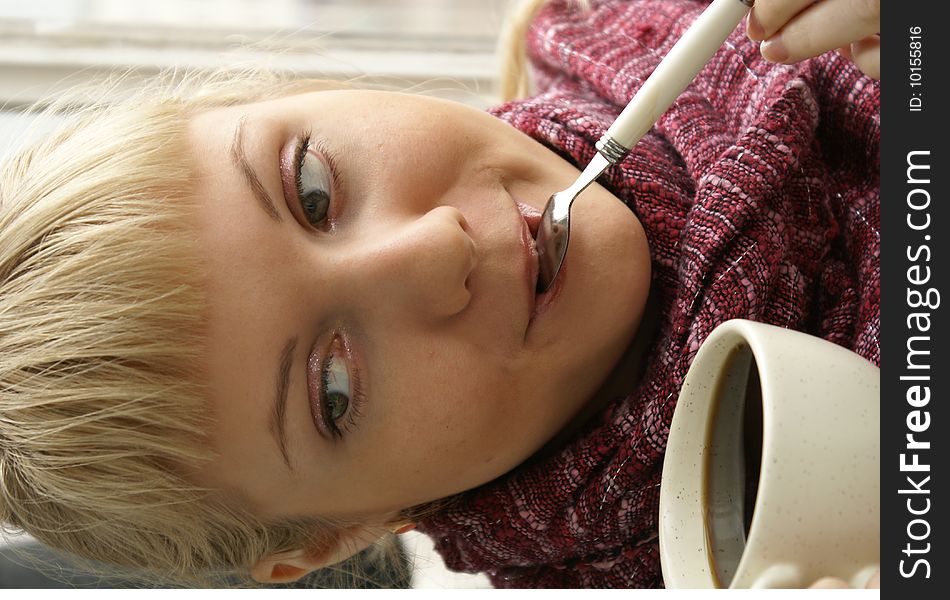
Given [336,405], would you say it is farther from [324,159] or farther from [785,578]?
[785,578]

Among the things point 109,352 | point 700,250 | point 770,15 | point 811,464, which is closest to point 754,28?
point 770,15

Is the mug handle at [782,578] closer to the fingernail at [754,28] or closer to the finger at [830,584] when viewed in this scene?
the finger at [830,584]

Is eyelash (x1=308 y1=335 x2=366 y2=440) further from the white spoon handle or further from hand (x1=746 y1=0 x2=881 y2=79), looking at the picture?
hand (x1=746 y1=0 x2=881 y2=79)

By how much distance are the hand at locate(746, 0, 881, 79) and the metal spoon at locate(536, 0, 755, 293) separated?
0.05 ft

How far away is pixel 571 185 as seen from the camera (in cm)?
62

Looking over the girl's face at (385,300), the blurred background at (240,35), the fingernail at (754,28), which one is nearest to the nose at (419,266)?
the girl's face at (385,300)

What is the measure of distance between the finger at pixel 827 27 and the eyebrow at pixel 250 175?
1.09ft

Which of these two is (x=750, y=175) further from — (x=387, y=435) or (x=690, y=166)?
(x=387, y=435)

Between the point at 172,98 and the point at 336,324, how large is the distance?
0.98 ft

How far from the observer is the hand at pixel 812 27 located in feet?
1.63

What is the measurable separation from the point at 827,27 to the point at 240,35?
858 mm

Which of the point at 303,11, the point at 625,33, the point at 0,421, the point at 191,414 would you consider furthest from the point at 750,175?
the point at 303,11

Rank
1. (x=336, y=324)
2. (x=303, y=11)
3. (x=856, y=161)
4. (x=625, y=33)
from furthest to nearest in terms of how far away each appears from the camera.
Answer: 1. (x=303, y=11)
2. (x=625, y=33)
3. (x=856, y=161)
4. (x=336, y=324)

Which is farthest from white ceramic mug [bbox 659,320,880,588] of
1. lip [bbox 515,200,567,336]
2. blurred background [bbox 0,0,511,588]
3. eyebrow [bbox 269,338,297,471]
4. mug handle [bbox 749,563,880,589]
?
blurred background [bbox 0,0,511,588]
